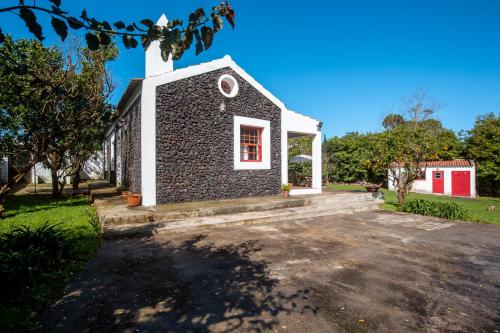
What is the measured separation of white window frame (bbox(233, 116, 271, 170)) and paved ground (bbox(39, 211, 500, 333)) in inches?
214

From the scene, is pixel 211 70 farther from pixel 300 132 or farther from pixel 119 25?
pixel 119 25

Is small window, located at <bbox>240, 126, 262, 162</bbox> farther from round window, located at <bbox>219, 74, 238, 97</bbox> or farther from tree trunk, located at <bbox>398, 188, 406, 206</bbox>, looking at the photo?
tree trunk, located at <bbox>398, 188, 406, 206</bbox>

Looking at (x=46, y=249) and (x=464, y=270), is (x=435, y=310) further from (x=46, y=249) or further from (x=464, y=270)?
(x=46, y=249)

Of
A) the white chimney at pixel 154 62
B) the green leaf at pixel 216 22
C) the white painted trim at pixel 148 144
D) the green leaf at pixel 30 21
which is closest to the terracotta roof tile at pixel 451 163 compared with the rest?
the white chimney at pixel 154 62

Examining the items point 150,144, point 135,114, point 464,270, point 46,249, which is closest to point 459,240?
point 464,270

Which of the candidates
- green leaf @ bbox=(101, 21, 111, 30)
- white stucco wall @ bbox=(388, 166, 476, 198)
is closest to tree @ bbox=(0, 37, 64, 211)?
green leaf @ bbox=(101, 21, 111, 30)

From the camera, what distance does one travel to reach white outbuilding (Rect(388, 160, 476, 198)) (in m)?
24.2

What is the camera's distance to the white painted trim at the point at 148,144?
9.86 m

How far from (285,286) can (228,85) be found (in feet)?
32.8

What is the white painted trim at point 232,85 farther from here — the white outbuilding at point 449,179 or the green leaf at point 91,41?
the white outbuilding at point 449,179

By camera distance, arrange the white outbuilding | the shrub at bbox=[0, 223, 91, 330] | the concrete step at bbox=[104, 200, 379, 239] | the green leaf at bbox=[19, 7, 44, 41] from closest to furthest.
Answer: the green leaf at bbox=[19, 7, 44, 41], the shrub at bbox=[0, 223, 91, 330], the concrete step at bbox=[104, 200, 379, 239], the white outbuilding

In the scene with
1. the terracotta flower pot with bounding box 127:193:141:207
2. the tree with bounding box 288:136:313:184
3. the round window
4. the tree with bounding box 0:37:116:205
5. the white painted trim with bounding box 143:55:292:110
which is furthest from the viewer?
the tree with bounding box 288:136:313:184

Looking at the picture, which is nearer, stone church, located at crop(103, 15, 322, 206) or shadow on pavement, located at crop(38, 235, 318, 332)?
shadow on pavement, located at crop(38, 235, 318, 332)

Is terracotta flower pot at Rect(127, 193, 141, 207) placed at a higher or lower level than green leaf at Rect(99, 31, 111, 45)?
lower
